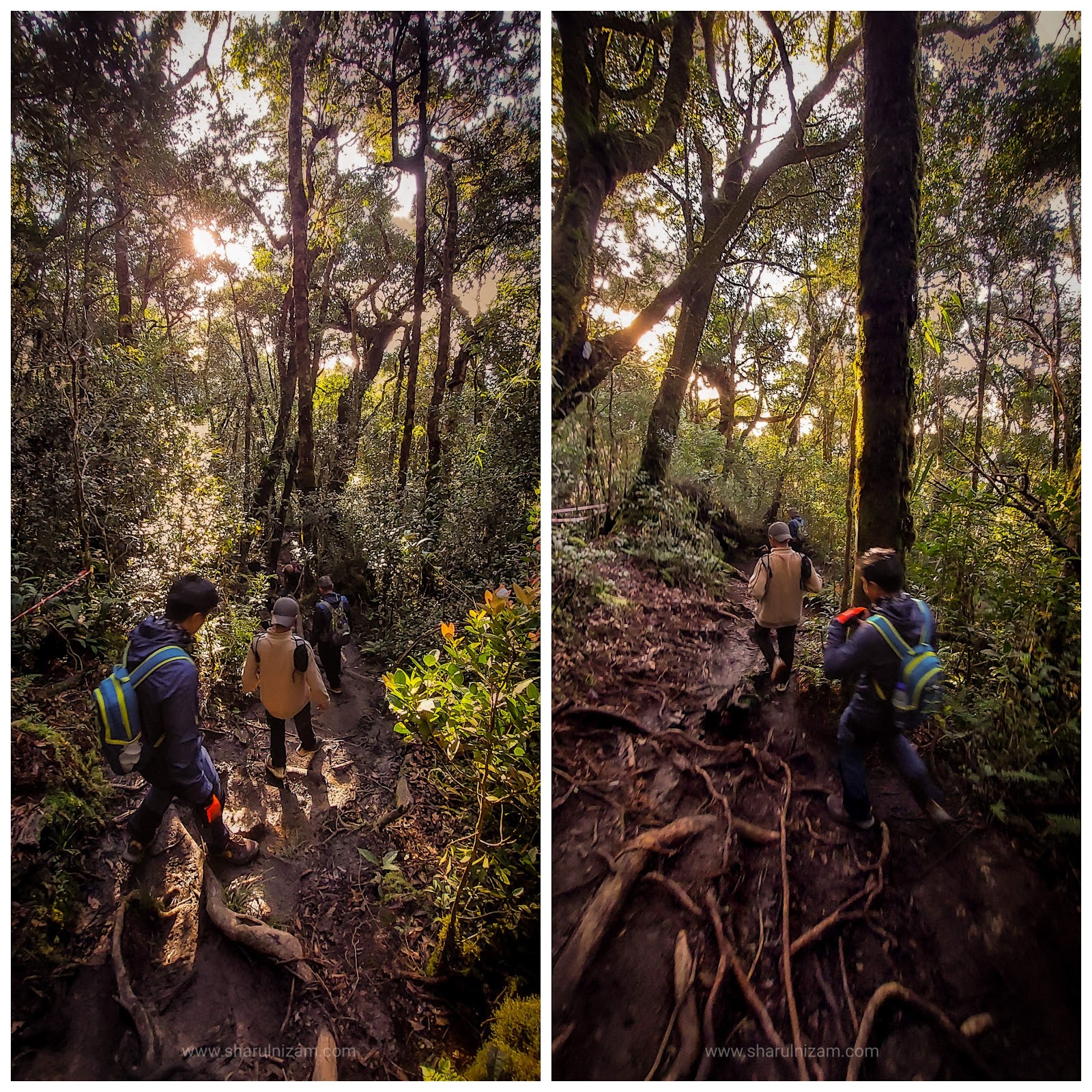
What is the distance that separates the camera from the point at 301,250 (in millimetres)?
2367

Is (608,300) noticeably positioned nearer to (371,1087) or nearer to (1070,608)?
(1070,608)

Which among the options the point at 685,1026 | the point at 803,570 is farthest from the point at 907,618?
the point at 685,1026

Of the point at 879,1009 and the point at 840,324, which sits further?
the point at 840,324

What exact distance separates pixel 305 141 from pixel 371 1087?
14.0ft

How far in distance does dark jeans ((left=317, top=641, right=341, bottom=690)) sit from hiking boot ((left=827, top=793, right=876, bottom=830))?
2479 mm

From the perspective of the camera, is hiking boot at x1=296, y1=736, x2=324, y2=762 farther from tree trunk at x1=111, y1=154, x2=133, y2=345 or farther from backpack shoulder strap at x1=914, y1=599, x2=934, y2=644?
backpack shoulder strap at x1=914, y1=599, x2=934, y2=644

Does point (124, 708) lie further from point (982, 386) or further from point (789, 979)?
point (982, 386)

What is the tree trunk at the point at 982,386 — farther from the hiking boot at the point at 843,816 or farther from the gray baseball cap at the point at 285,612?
the gray baseball cap at the point at 285,612

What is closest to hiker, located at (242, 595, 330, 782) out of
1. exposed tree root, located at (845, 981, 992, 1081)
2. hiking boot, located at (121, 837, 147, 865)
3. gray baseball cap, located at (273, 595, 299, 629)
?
gray baseball cap, located at (273, 595, 299, 629)

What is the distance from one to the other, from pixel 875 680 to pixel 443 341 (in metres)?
2.76

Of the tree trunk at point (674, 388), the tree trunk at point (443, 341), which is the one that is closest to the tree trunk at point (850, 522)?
the tree trunk at point (674, 388)

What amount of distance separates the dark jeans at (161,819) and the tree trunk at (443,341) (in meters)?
1.78

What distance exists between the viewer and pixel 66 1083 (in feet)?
5.42

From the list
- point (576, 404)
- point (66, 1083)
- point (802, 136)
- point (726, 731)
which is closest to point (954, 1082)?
point (726, 731)
